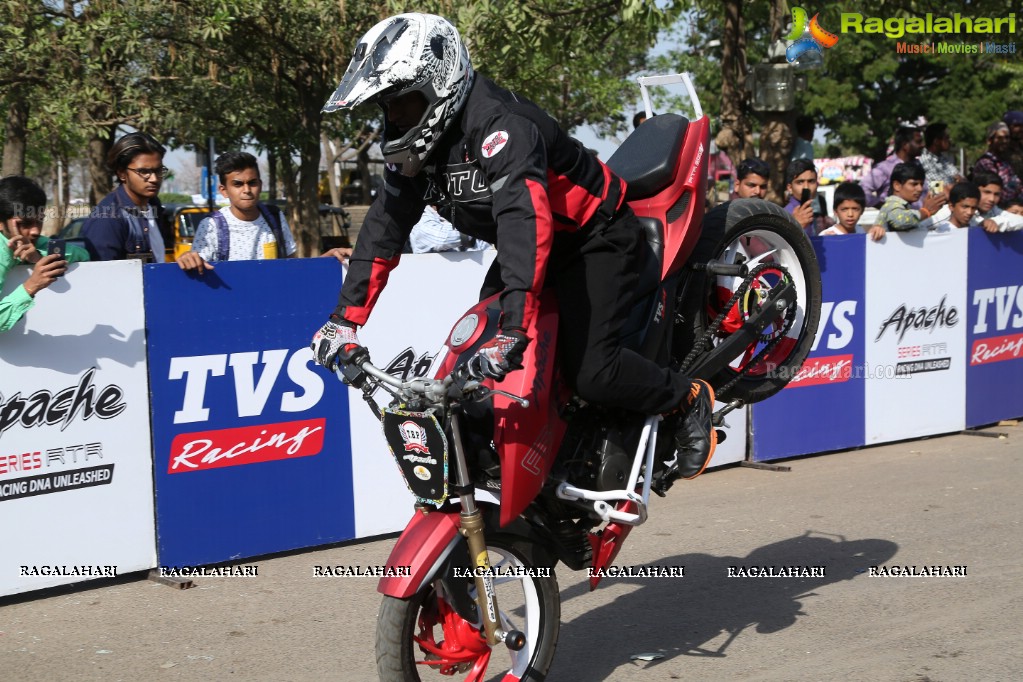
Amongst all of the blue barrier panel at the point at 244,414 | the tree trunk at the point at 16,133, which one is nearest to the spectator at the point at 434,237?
the blue barrier panel at the point at 244,414

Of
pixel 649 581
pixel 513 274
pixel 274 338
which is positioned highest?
pixel 513 274

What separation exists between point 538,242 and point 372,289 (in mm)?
919

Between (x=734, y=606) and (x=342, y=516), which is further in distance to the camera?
(x=342, y=516)

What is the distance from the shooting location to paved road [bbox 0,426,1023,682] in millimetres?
4680

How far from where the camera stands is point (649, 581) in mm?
5812

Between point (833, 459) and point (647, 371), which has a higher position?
point (647, 371)

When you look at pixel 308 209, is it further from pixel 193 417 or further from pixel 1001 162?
pixel 193 417

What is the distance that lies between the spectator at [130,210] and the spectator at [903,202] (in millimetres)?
5110

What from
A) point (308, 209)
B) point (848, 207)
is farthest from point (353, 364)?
point (308, 209)

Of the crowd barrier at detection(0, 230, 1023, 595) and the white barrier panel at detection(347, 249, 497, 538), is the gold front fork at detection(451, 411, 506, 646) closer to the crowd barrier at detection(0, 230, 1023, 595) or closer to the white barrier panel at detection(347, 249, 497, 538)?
the crowd barrier at detection(0, 230, 1023, 595)

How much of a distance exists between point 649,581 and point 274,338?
227cm

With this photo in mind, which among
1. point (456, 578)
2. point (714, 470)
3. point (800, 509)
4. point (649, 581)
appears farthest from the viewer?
point (714, 470)

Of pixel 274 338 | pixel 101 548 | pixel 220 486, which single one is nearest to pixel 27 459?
pixel 101 548

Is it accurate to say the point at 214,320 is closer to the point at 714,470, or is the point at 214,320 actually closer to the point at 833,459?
the point at 714,470
